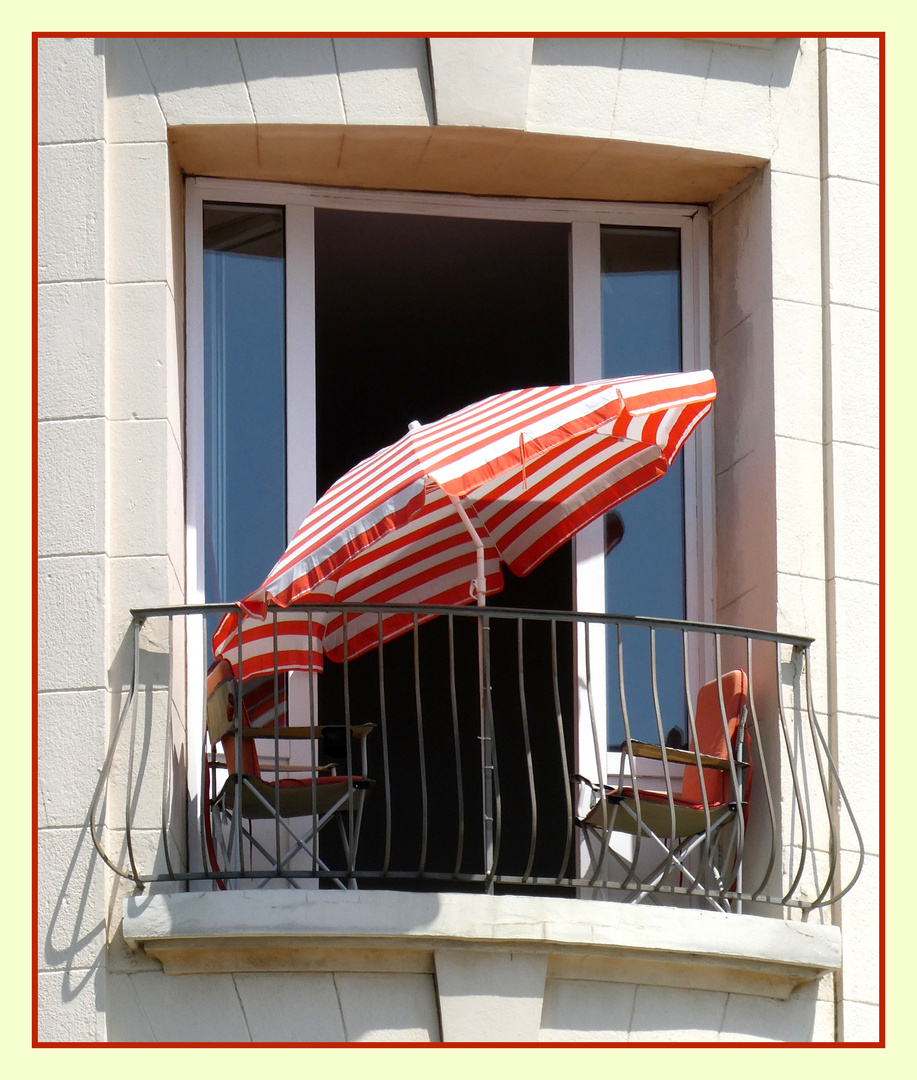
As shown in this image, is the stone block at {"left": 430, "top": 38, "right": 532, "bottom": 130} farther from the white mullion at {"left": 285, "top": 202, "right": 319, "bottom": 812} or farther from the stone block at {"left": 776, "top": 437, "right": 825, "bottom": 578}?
the stone block at {"left": 776, "top": 437, "right": 825, "bottom": 578}

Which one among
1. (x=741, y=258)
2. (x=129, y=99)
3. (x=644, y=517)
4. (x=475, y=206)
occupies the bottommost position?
(x=644, y=517)

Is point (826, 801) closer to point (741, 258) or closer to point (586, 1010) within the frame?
point (586, 1010)

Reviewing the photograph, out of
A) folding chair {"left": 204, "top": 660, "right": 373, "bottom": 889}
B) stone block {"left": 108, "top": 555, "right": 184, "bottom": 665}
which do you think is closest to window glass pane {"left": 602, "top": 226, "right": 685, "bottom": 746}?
folding chair {"left": 204, "top": 660, "right": 373, "bottom": 889}

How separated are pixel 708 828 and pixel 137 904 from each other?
2.18 meters

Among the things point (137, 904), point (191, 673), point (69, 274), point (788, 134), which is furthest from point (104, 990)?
point (788, 134)

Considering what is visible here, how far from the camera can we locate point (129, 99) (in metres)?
8.70

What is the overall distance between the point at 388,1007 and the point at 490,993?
0.38 m

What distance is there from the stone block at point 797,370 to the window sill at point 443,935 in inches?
83.5

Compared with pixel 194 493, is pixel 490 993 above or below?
below

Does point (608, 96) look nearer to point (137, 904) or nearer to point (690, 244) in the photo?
point (690, 244)

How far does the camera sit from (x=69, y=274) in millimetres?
8445

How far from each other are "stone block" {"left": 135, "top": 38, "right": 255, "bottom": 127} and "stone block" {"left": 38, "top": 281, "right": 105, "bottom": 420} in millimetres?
861

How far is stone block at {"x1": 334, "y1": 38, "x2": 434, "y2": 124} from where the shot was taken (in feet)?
28.9

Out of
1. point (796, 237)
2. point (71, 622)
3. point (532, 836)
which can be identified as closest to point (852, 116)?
point (796, 237)
